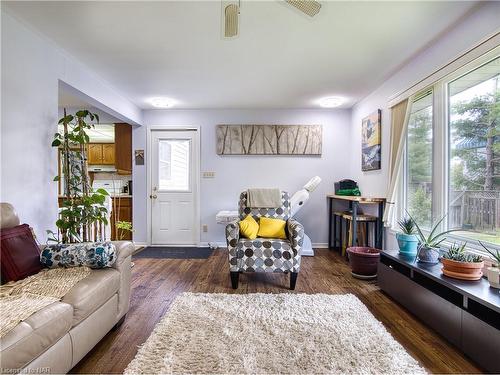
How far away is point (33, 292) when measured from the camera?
4.41ft

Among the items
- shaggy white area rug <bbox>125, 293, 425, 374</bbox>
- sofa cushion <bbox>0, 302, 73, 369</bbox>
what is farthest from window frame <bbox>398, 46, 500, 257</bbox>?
sofa cushion <bbox>0, 302, 73, 369</bbox>

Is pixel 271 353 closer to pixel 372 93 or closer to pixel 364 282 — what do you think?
pixel 364 282

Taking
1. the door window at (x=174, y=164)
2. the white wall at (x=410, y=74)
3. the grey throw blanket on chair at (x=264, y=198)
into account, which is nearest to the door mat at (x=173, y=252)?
→ the door window at (x=174, y=164)

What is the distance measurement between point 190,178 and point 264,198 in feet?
5.71

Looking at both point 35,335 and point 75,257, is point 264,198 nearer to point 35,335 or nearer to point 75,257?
point 75,257

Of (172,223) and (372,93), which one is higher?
(372,93)

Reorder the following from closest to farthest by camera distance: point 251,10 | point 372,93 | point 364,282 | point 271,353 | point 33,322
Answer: point 33,322
point 271,353
point 251,10
point 364,282
point 372,93

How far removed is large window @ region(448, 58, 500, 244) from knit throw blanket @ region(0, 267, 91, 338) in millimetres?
2870

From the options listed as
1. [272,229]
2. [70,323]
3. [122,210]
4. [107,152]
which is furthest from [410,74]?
[107,152]

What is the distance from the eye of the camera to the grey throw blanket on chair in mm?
3080

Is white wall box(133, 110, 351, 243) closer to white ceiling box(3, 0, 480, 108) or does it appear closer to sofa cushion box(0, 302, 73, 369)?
white ceiling box(3, 0, 480, 108)

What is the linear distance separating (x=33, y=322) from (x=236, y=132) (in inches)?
139

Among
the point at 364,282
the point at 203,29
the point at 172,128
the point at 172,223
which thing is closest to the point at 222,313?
the point at 364,282

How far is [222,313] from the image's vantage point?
1.98 m
